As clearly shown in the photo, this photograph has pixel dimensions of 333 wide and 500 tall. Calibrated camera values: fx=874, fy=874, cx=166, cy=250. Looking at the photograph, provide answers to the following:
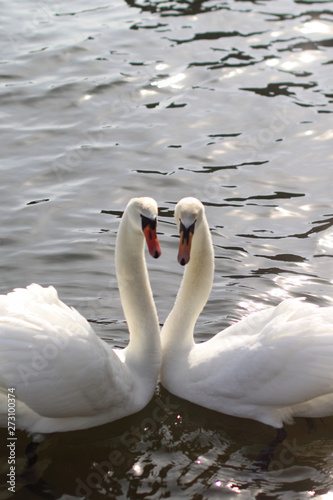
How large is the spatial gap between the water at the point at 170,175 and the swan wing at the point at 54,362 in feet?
1.96

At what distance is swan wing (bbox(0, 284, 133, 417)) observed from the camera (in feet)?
20.6

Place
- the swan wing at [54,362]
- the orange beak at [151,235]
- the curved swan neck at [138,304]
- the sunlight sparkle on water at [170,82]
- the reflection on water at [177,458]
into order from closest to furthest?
1. the swan wing at [54,362]
2. the reflection on water at [177,458]
3. the orange beak at [151,235]
4. the curved swan neck at [138,304]
5. the sunlight sparkle on water at [170,82]

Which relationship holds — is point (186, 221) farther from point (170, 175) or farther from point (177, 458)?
point (170, 175)

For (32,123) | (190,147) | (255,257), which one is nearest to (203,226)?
(255,257)

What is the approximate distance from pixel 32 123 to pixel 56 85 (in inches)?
52.4

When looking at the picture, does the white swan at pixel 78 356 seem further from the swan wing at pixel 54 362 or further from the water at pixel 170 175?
the water at pixel 170 175

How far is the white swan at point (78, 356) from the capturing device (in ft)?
20.7

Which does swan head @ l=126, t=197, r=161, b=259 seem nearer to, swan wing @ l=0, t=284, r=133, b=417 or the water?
swan wing @ l=0, t=284, r=133, b=417

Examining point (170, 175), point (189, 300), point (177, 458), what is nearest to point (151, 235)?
point (189, 300)

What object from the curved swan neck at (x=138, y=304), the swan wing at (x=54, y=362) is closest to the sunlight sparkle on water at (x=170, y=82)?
the curved swan neck at (x=138, y=304)

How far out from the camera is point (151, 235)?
22.0ft

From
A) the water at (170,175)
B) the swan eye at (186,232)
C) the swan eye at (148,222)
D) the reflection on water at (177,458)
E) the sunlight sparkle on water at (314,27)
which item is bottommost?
the reflection on water at (177,458)

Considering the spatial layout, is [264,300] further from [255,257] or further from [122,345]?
[122,345]

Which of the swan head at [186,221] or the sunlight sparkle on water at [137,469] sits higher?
the swan head at [186,221]
